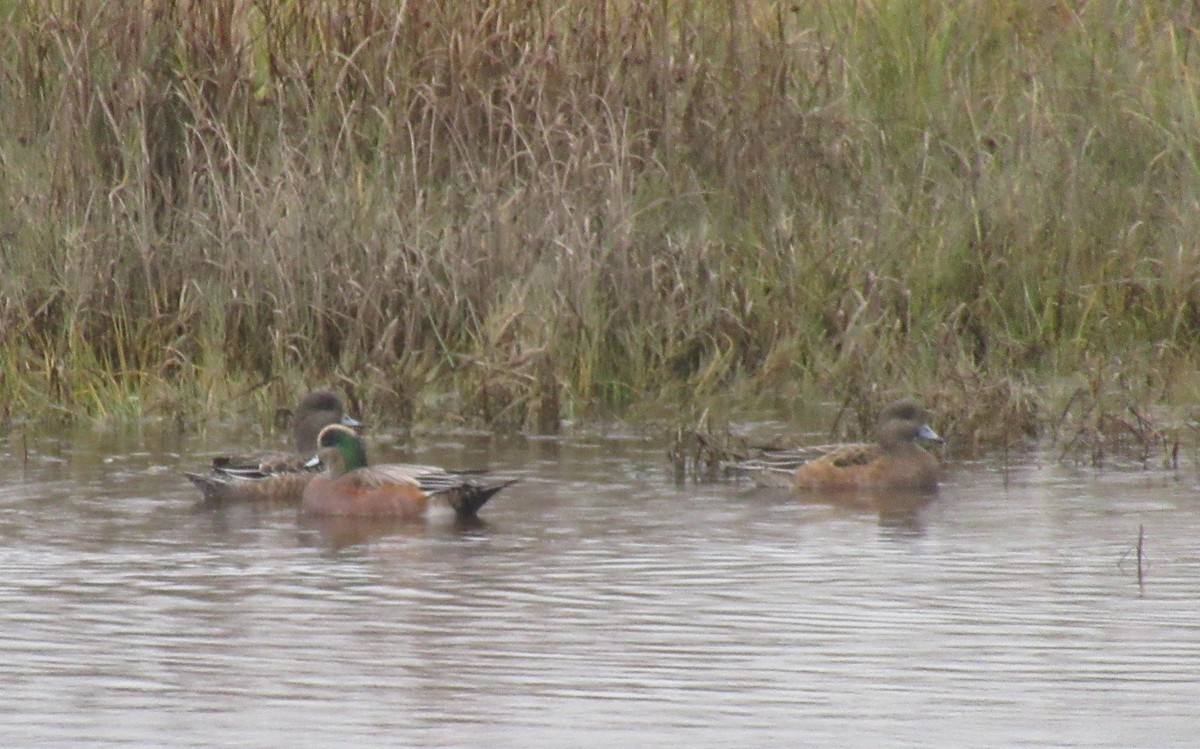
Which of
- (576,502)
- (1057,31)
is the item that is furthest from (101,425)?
(1057,31)

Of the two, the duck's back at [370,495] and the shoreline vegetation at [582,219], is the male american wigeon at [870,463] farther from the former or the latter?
the duck's back at [370,495]

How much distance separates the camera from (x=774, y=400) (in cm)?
1159

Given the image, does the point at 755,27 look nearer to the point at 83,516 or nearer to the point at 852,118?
the point at 852,118

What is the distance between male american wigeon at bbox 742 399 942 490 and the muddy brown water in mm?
178

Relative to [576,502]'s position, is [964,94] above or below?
above

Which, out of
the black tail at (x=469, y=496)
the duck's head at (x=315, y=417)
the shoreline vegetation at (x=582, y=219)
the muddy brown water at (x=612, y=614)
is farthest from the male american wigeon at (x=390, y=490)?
the shoreline vegetation at (x=582, y=219)

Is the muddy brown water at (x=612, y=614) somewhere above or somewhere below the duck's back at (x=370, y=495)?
below

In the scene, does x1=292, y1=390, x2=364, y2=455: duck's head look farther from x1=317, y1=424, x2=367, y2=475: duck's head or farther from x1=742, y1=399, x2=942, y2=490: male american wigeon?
x1=742, y1=399, x2=942, y2=490: male american wigeon

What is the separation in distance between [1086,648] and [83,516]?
3.76 m

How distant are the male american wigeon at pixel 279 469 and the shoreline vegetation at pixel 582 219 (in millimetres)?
621

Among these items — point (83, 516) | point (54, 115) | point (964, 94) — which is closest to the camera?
point (83, 516)

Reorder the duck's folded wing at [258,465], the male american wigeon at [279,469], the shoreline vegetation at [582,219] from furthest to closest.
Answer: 1. the shoreline vegetation at [582,219]
2. the duck's folded wing at [258,465]
3. the male american wigeon at [279,469]

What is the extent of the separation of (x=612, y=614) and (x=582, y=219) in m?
4.78

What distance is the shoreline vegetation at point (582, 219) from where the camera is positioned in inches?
443
